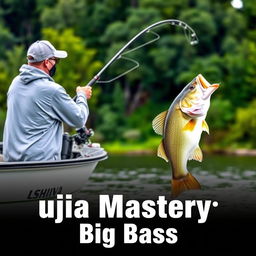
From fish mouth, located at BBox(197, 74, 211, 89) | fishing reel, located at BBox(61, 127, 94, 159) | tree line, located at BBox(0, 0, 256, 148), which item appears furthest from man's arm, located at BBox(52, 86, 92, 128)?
tree line, located at BBox(0, 0, 256, 148)

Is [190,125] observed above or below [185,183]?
above

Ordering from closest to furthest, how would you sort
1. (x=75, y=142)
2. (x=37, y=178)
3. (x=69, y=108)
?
(x=69, y=108)
(x=37, y=178)
(x=75, y=142)

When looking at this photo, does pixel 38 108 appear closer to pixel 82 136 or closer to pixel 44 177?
pixel 44 177

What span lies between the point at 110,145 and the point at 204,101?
33993 millimetres

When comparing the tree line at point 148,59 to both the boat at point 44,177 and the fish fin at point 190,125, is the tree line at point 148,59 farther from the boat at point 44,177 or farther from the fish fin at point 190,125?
the fish fin at point 190,125

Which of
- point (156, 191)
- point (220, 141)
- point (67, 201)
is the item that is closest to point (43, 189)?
point (67, 201)

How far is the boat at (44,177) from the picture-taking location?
891 centimetres

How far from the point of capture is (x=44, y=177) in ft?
30.1

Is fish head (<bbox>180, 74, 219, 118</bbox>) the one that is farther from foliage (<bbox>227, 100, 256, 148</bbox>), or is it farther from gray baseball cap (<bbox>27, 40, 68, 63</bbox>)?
foliage (<bbox>227, 100, 256, 148</bbox>)

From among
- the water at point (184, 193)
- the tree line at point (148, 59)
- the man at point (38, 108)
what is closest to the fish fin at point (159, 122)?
the man at point (38, 108)

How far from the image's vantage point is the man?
8.90 metres

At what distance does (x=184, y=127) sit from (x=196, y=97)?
1.00 feet

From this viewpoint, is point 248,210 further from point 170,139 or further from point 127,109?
point 127,109

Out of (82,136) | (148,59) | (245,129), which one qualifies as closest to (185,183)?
(82,136)
